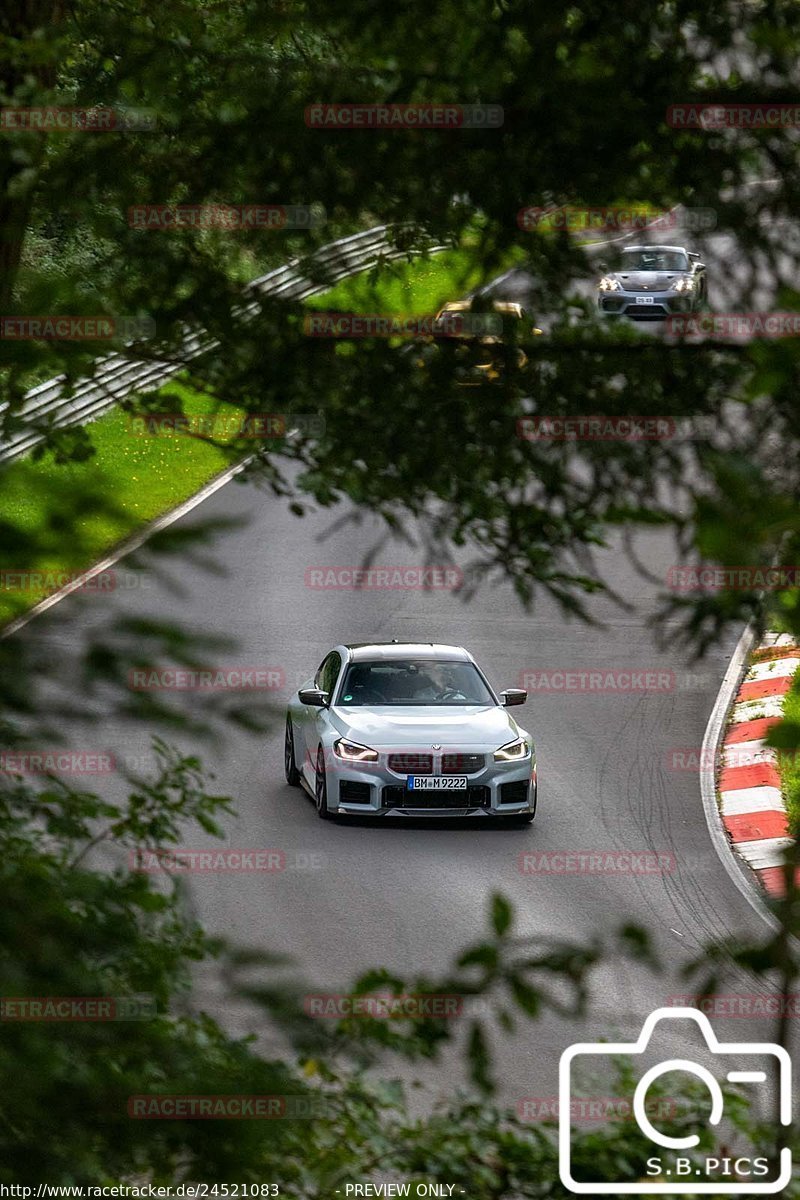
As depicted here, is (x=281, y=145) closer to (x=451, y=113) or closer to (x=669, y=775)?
(x=451, y=113)

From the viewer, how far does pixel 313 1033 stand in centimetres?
289

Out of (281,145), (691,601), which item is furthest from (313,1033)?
(281,145)

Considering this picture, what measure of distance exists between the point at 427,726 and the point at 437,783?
60 cm

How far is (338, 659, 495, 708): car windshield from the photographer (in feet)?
47.7

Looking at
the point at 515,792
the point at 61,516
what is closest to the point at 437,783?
the point at 515,792

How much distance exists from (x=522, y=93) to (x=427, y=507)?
1.17 meters

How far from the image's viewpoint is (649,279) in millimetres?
5156

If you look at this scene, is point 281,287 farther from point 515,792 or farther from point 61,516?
point 515,792

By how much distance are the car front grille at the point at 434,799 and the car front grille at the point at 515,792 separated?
140 millimetres

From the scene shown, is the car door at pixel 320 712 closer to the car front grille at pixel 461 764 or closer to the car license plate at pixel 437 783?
the car license plate at pixel 437 783

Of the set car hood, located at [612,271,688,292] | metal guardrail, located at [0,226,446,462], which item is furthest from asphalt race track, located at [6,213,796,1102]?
metal guardrail, located at [0,226,446,462]

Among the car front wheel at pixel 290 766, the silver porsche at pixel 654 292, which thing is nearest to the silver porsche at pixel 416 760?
the car front wheel at pixel 290 766

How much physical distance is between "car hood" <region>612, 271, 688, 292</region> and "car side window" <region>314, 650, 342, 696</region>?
974 centimetres

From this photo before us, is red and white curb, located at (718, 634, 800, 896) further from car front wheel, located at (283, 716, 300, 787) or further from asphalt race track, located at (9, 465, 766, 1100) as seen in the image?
car front wheel, located at (283, 716, 300, 787)
